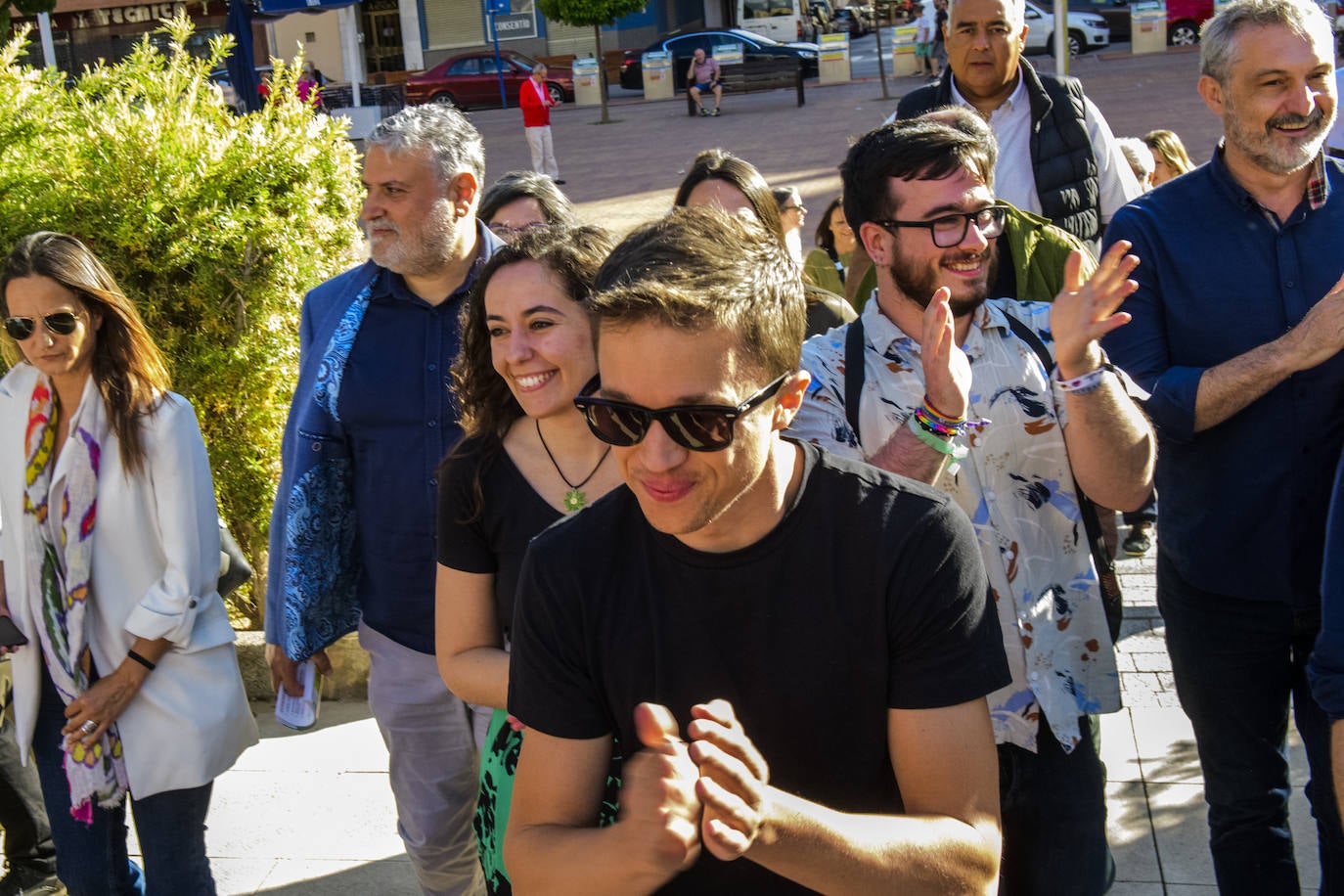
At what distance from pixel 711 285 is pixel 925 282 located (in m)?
1.05

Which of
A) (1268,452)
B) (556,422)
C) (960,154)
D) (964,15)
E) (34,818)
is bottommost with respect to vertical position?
(34,818)

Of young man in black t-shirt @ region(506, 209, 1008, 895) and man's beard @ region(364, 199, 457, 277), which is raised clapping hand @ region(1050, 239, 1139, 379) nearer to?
young man in black t-shirt @ region(506, 209, 1008, 895)

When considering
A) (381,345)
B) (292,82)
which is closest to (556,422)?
(381,345)

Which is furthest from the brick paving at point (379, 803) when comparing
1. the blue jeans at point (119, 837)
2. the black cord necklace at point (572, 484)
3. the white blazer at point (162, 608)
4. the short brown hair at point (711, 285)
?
the short brown hair at point (711, 285)

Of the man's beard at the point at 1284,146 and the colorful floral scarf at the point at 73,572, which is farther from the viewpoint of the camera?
the colorful floral scarf at the point at 73,572

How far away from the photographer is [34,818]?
4.19 metres

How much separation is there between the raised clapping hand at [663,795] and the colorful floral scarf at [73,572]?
2316 mm

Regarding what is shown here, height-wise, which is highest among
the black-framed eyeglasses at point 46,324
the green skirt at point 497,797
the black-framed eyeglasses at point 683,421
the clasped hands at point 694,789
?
the black-framed eyeglasses at point 46,324

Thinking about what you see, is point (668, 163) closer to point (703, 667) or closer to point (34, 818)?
point (34, 818)

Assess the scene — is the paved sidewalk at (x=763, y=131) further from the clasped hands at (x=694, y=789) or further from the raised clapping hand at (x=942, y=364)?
the clasped hands at (x=694, y=789)

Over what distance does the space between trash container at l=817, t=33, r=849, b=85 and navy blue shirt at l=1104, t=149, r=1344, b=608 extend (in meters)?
27.5

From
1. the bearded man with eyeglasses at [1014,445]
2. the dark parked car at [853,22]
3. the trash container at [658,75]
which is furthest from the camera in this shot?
the dark parked car at [853,22]

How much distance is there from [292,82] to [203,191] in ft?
2.67

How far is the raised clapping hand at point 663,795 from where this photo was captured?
1513mm
